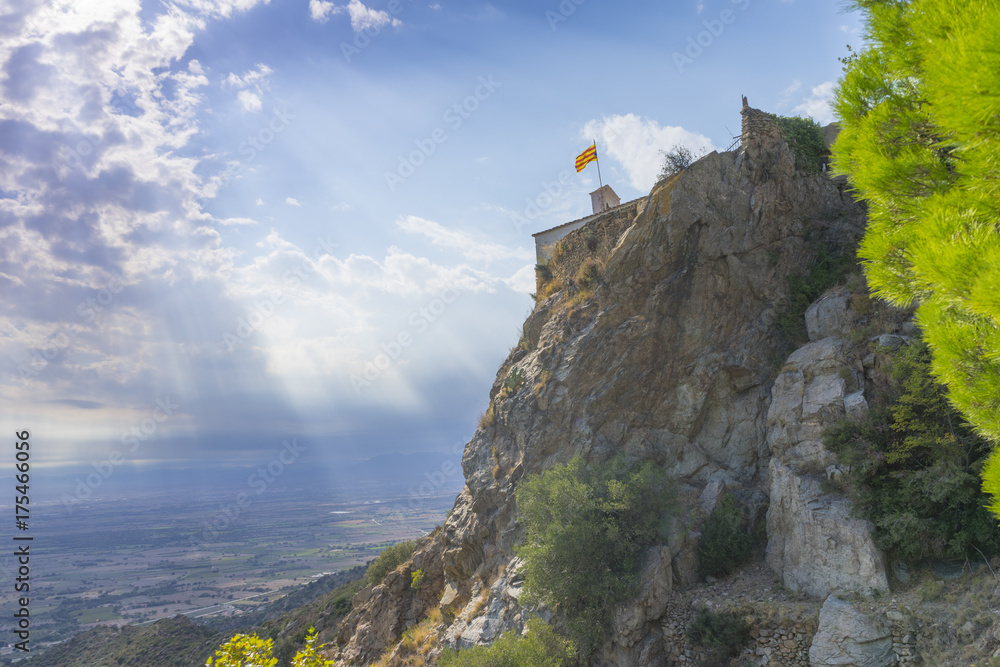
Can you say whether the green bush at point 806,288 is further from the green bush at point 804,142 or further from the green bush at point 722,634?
the green bush at point 722,634

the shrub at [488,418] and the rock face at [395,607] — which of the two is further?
the shrub at [488,418]

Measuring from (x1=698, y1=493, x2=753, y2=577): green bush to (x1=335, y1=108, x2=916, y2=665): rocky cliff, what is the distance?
0.40 metres

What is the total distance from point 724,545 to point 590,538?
13.5 ft

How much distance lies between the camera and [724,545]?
13.9 meters

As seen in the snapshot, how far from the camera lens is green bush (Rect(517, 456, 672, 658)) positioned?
13594mm

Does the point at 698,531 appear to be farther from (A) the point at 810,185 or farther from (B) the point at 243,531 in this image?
(B) the point at 243,531

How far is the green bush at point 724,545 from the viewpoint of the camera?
13.8 metres

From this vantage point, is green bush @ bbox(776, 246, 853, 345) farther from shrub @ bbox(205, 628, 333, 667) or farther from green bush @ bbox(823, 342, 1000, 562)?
shrub @ bbox(205, 628, 333, 667)

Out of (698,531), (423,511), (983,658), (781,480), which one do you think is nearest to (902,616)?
(983,658)

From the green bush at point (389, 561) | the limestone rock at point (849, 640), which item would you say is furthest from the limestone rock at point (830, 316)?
the green bush at point (389, 561)

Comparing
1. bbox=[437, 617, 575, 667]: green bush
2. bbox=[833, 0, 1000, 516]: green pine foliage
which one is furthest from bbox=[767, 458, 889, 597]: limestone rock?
bbox=[833, 0, 1000, 516]: green pine foliage

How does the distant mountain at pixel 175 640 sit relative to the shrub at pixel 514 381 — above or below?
below

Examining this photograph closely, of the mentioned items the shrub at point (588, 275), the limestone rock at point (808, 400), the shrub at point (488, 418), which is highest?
the shrub at point (588, 275)

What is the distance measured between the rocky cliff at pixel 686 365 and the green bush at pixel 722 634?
1622 millimetres
